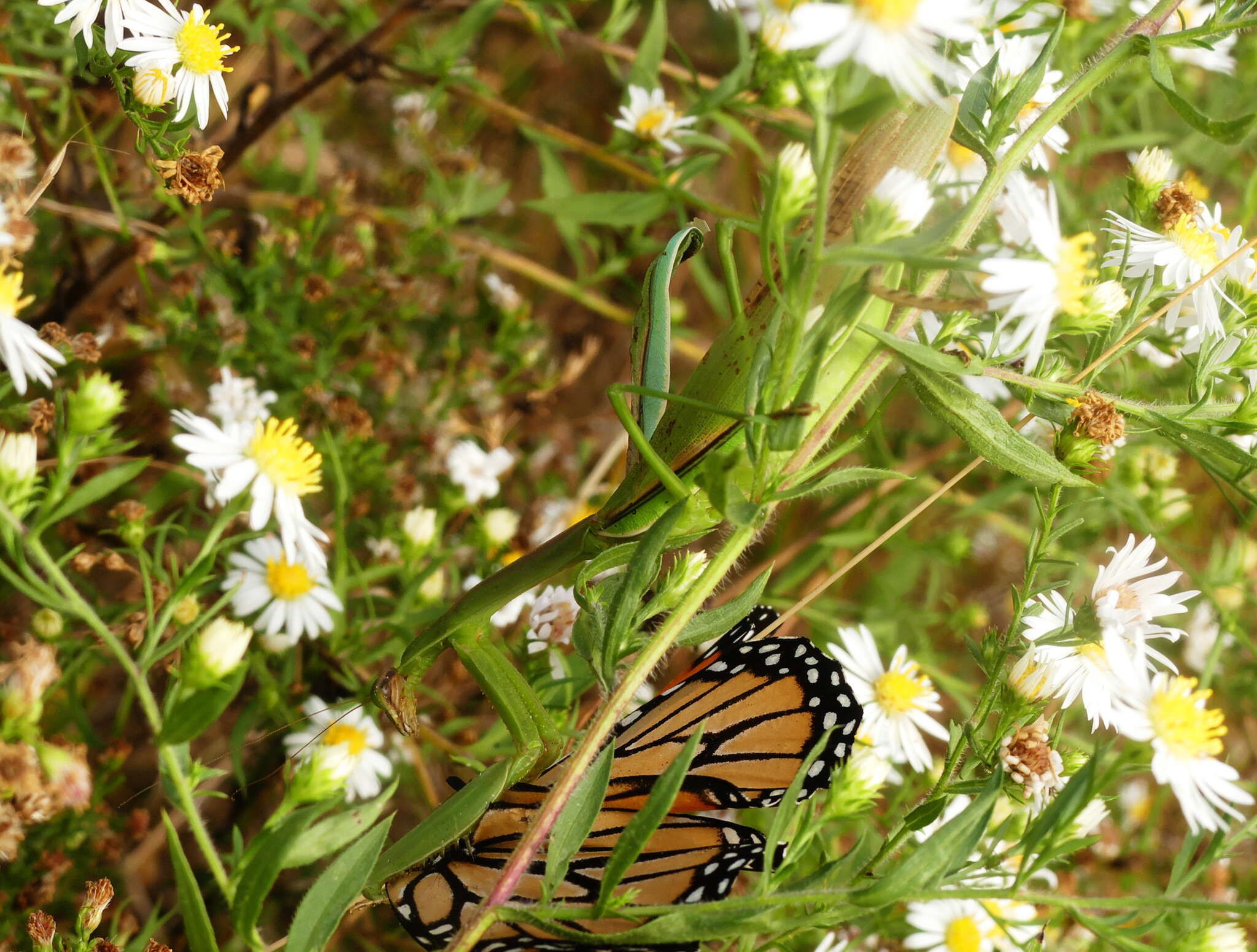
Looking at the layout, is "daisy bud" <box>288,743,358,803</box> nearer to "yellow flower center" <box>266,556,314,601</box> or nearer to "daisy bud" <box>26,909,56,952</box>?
"daisy bud" <box>26,909,56,952</box>

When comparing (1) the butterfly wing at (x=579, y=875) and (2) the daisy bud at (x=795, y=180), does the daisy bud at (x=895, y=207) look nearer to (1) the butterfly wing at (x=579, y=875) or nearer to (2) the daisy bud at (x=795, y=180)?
(2) the daisy bud at (x=795, y=180)

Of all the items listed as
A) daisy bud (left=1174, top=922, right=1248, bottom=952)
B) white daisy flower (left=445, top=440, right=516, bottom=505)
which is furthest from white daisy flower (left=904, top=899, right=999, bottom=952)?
white daisy flower (left=445, top=440, right=516, bottom=505)

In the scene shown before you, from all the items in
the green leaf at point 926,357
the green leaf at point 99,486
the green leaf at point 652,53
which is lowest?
the green leaf at point 99,486

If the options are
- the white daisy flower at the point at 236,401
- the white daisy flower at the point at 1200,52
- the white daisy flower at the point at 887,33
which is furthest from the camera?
the white daisy flower at the point at 1200,52

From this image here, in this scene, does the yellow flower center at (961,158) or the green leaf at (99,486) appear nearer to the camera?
the green leaf at (99,486)

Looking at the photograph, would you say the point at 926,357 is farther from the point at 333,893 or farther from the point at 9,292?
the point at 9,292

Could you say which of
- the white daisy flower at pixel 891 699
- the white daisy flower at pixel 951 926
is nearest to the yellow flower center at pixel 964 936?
the white daisy flower at pixel 951 926
